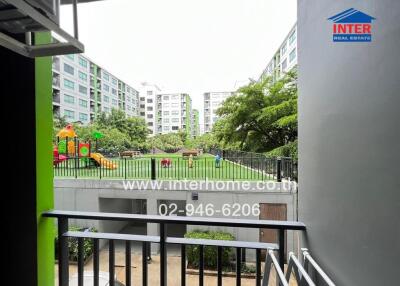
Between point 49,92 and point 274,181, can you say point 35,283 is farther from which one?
point 274,181

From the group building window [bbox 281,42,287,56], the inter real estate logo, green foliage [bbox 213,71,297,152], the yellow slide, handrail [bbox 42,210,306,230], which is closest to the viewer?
the inter real estate logo

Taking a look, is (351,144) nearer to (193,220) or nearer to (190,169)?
(193,220)

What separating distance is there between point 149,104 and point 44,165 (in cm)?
3984

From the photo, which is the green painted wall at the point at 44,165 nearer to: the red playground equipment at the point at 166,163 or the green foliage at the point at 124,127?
the red playground equipment at the point at 166,163

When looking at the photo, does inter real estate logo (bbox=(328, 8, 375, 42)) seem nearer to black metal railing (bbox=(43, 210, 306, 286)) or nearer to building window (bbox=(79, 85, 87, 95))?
black metal railing (bbox=(43, 210, 306, 286))

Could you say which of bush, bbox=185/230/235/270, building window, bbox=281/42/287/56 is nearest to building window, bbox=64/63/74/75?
building window, bbox=281/42/287/56

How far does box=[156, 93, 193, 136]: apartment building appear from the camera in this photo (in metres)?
38.3

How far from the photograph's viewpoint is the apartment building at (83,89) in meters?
21.3

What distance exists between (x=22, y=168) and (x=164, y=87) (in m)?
42.4

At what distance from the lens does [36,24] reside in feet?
2.84

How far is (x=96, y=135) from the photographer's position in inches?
392

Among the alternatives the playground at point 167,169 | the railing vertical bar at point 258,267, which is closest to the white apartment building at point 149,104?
the playground at point 167,169

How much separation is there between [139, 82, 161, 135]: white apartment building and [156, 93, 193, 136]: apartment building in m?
0.64

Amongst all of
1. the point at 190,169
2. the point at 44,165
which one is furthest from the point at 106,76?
the point at 44,165
